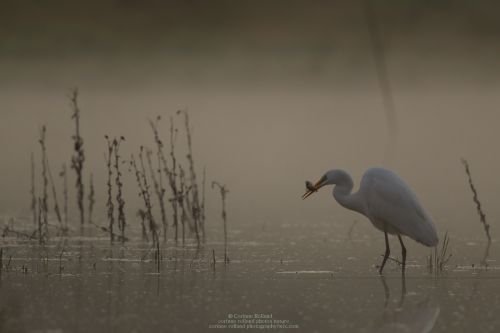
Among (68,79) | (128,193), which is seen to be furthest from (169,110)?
(128,193)

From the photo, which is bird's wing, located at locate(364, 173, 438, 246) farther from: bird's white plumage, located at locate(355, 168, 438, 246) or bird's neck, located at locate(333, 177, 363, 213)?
bird's neck, located at locate(333, 177, 363, 213)

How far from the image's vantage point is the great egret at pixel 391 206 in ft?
29.7

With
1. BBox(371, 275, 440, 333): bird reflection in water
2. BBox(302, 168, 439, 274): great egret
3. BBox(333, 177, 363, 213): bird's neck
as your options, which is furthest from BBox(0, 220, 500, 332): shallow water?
BBox(333, 177, 363, 213): bird's neck

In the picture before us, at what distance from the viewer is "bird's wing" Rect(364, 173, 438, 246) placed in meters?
9.04

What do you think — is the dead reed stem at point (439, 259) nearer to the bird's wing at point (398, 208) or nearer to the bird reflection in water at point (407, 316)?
the bird's wing at point (398, 208)

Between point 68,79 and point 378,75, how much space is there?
27.0ft

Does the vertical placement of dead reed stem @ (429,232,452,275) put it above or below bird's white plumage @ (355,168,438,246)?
below

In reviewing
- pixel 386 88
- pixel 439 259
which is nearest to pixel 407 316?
pixel 439 259

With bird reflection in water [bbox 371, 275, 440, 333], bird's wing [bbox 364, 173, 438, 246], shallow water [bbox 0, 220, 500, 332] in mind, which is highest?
bird's wing [bbox 364, 173, 438, 246]

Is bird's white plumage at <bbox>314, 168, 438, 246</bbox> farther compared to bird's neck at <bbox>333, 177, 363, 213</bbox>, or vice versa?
bird's neck at <bbox>333, 177, 363, 213</bbox>

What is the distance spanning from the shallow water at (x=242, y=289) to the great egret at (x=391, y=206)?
9.4 inches

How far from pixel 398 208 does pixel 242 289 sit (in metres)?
1.67

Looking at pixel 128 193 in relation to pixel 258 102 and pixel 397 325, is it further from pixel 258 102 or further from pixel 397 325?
pixel 258 102

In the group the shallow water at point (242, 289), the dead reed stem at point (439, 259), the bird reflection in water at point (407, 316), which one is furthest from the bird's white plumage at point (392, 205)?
the bird reflection in water at point (407, 316)
